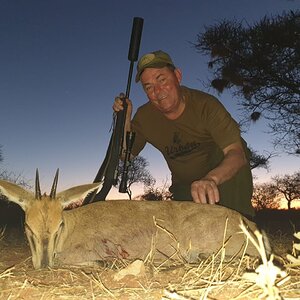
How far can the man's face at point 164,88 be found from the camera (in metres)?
4.99

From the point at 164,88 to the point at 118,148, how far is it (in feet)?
2.75

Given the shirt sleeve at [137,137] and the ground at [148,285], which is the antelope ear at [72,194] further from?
the shirt sleeve at [137,137]

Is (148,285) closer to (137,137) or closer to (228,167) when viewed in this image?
(228,167)

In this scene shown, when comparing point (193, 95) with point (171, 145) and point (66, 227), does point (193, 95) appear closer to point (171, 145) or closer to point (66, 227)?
point (171, 145)

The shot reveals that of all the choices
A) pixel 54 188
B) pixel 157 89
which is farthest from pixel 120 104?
pixel 54 188

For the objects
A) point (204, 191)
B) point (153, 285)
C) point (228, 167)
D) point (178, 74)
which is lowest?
point (153, 285)

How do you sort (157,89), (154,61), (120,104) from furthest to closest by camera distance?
1. (120,104)
2. (157,89)
3. (154,61)

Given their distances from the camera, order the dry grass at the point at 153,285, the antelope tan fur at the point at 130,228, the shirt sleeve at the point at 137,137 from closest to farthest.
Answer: the dry grass at the point at 153,285 → the antelope tan fur at the point at 130,228 → the shirt sleeve at the point at 137,137

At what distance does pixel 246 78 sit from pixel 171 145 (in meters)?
6.12

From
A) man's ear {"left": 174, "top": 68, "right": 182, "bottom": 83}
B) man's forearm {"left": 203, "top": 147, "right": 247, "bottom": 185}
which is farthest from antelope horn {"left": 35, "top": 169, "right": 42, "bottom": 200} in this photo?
man's ear {"left": 174, "top": 68, "right": 182, "bottom": 83}

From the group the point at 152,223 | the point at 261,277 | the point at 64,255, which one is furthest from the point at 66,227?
the point at 261,277

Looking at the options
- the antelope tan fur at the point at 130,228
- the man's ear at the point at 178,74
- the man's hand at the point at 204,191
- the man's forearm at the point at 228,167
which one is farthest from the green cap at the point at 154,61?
the man's hand at the point at 204,191

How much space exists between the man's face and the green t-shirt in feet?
0.44

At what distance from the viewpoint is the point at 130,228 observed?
4062mm
